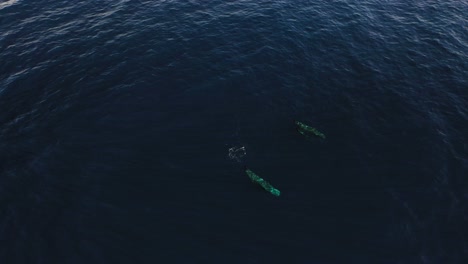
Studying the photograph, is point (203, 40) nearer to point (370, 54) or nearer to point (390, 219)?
point (370, 54)

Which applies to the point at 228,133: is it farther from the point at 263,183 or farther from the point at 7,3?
the point at 7,3

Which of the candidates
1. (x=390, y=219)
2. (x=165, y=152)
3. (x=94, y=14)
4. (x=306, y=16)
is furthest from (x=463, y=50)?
(x=94, y=14)

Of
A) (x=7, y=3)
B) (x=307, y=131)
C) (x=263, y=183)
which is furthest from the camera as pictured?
(x=7, y=3)

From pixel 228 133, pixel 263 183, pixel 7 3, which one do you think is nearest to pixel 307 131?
pixel 228 133

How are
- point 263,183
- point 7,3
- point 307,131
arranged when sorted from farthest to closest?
point 7,3
point 307,131
point 263,183

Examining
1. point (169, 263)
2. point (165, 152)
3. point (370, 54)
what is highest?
point (370, 54)

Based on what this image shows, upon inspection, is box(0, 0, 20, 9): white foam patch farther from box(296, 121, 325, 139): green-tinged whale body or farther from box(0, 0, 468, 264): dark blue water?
box(296, 121, 325, 139): green-tinged whale body
